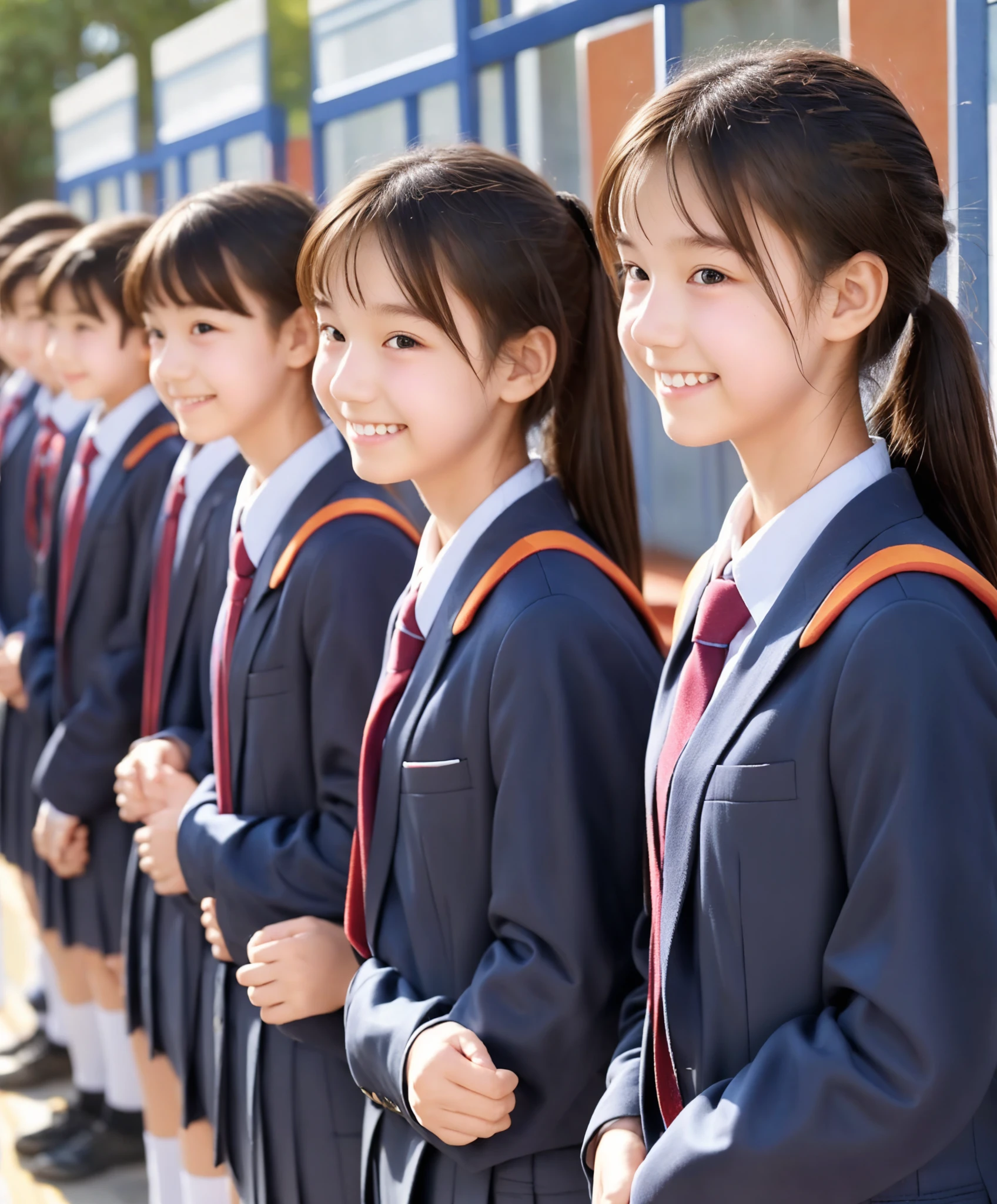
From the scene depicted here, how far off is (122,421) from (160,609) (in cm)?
67

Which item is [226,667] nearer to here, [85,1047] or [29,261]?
[85,1047]

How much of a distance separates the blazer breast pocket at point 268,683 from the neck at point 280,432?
1.20 ft

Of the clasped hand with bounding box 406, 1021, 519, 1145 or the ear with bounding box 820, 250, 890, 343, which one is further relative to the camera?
the clasped hand with bounding box 406, 1021, 519, 1145

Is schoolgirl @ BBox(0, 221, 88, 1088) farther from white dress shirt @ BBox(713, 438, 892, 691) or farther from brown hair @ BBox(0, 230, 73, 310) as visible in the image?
white dress shirt @ BBox(713, 438, 892, 691)

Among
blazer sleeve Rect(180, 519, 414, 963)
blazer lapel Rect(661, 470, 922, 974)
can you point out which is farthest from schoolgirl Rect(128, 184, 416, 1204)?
blazer lapel Rect(661, 470, 922, 974)

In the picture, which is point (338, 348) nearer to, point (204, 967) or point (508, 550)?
point (508, 550)

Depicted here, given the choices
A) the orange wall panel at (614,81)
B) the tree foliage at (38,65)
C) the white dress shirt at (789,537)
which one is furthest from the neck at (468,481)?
the tree foliage at (38,65)

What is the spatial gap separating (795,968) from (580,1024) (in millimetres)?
334

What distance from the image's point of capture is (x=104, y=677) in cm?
274

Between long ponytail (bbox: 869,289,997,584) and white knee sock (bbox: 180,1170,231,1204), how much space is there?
1832mm

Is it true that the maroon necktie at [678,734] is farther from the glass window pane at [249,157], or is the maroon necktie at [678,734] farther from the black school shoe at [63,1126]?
the glass window pane at [249,157]

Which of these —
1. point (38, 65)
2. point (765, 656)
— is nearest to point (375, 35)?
point (765, 656)

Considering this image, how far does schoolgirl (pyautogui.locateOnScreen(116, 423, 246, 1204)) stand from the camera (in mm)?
2295

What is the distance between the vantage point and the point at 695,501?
2307mm
